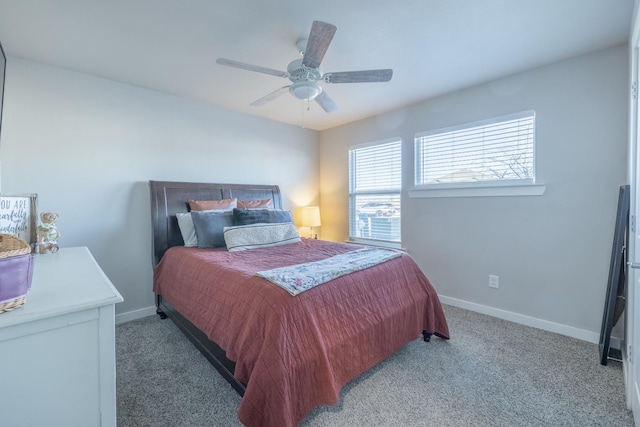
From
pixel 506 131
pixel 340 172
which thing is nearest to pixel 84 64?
pixel 340 172

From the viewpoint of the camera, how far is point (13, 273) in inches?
30.5

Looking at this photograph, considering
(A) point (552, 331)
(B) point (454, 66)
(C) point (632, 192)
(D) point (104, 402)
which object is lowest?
(A) point (552, 331)

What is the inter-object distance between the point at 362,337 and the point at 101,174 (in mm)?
2803

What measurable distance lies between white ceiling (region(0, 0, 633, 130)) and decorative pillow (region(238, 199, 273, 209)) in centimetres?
132

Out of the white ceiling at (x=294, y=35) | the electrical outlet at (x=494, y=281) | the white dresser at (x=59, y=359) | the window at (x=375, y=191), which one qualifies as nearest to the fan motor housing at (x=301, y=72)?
the white ceiling at (x=294, y=35)

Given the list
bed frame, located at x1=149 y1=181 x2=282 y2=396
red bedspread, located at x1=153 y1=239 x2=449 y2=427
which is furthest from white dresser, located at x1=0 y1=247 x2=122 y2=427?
bed frame, located at x1=149 y1=181 x2=282 y2=396

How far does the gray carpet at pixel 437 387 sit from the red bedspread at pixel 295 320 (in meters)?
0.17

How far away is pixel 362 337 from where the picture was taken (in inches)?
69.9

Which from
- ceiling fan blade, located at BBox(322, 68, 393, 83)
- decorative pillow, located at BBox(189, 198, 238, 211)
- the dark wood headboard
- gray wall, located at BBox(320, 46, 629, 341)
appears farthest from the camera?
decorative pillow, located at BBox(189, 198, 238, 211)

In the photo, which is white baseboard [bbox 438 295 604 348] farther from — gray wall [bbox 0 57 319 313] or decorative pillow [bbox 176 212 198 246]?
gray wall [bbox 0 57 319 313]

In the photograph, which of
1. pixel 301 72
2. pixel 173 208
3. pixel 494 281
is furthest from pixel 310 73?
pixel 494 281

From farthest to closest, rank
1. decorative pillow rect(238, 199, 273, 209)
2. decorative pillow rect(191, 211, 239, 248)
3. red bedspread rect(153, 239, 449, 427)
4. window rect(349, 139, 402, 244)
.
Result: window rect(349, 139, 402, 244)
decorative pillow rect(238, 199, 273, 209)
decorative pillow rect(191, 211, 239, 248)
red bedspread rect(153, 239, 449, 427)

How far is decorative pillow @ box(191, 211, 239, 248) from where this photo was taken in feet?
8.97

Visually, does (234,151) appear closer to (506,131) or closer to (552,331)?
(506,131)
